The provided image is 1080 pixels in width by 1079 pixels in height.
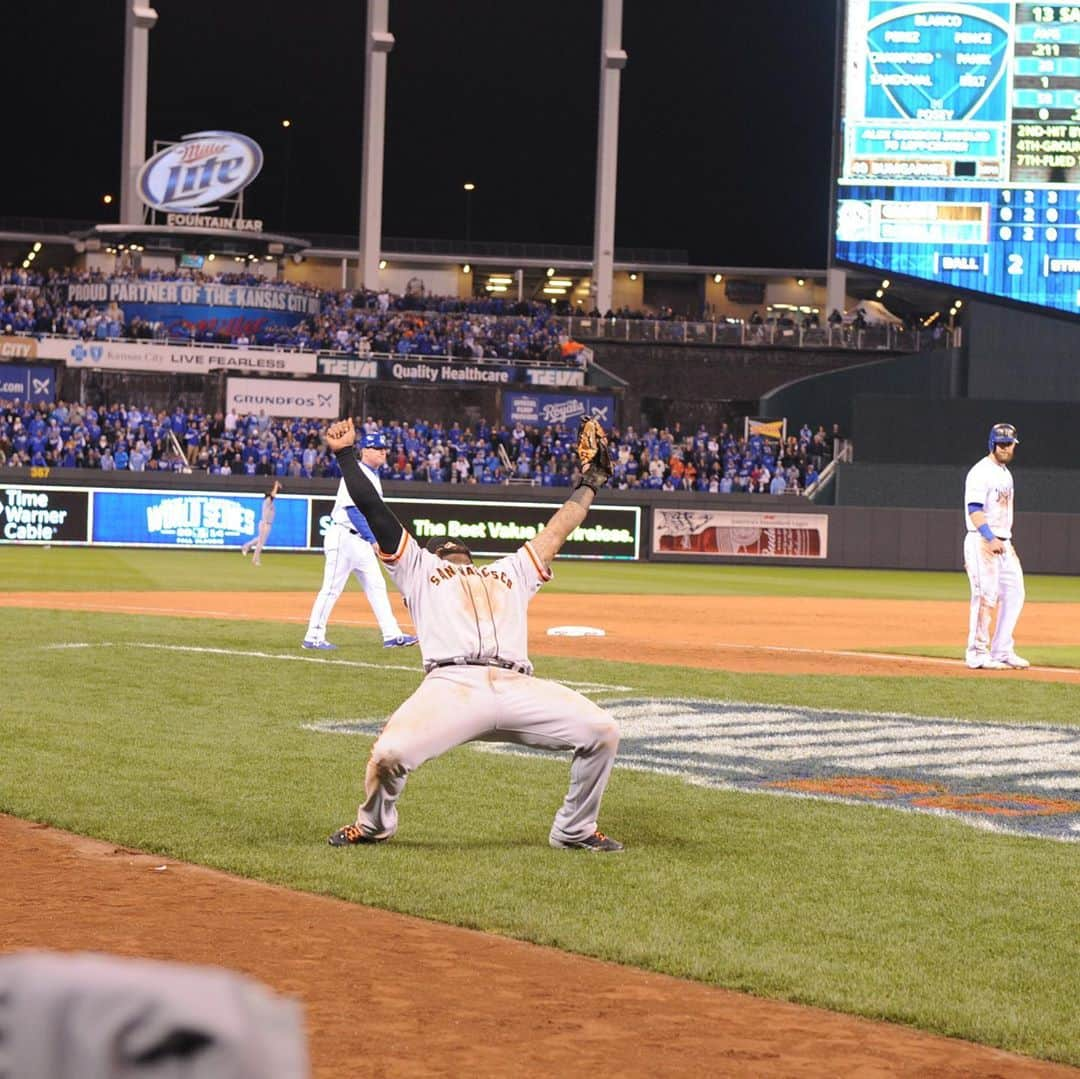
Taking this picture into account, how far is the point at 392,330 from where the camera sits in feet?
187

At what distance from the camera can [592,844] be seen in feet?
26.9

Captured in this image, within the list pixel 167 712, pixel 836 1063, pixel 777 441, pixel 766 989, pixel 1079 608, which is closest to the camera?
pixel 836 1063

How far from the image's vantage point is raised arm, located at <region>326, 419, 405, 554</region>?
7.79 metres

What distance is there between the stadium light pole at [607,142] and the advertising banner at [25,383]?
62.1 feet

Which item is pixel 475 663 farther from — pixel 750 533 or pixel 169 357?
pixel 169 357

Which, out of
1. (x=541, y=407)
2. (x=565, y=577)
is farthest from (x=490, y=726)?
(x=541, y=407)

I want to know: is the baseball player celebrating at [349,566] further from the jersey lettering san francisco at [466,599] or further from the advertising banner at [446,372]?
the advertising banner at [446,372]

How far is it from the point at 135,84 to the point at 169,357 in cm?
1003

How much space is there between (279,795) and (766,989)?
170 inches

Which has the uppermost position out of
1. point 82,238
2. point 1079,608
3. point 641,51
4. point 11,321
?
point 641,51

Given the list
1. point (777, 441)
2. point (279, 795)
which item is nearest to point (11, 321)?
point (777, 441)

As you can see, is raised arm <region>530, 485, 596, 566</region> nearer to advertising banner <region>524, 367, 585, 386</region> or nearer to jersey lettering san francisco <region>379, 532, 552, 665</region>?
jersey lettering san francisco <region>379, 532, 552, 665</region>

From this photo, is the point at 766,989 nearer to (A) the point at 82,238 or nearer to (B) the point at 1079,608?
(B) the point at 1079,608

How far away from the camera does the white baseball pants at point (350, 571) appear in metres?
17.3
